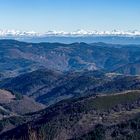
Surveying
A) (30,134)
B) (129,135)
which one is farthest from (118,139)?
(30,134)

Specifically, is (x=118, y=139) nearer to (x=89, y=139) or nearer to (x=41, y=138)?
(x=89, y=139)

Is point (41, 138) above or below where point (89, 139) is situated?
above

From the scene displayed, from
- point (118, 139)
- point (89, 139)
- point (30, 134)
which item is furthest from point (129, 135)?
point (30, 134)

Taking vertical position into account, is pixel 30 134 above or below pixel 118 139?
above

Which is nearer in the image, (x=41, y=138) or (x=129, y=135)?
(x=41, y=138)

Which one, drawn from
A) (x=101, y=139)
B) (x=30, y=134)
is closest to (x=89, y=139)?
(x=101, y=139)

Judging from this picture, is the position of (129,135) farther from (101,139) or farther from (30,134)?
(30,134)

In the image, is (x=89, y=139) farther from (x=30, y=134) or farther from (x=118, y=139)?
(x=30, y=134)
